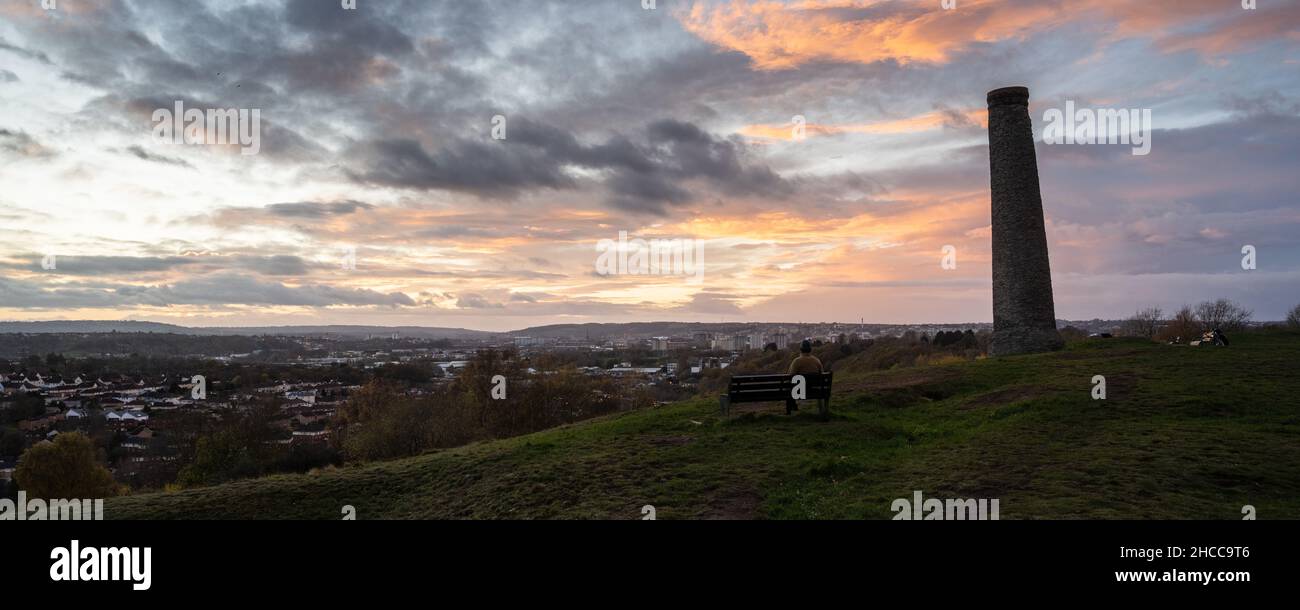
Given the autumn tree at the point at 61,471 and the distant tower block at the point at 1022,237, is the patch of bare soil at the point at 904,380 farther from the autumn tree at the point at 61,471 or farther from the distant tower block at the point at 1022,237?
the autumn tree at the point at 61,471

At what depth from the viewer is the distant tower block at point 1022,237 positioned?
2622cm

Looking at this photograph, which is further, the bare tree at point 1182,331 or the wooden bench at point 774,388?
the bare tree at point 1182,331

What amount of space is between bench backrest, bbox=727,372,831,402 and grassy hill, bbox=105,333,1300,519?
47cm

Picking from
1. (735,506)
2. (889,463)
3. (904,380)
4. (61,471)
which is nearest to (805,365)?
(889,463)

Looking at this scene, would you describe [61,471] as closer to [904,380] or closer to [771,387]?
[771,387]

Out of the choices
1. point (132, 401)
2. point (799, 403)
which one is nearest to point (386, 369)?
point (132, 401)

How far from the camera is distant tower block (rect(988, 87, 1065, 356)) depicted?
26.2 meters

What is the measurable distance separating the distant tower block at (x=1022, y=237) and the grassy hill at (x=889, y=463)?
8529mm

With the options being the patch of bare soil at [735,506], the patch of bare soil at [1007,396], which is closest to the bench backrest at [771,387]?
the patch of bare soil at [1007,396]

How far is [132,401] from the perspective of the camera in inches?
2320

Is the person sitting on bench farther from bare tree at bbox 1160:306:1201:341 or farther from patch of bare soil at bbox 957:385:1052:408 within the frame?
bare tree at bbox 1160:306:1201:341

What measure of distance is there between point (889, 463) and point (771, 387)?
4.09 meters
